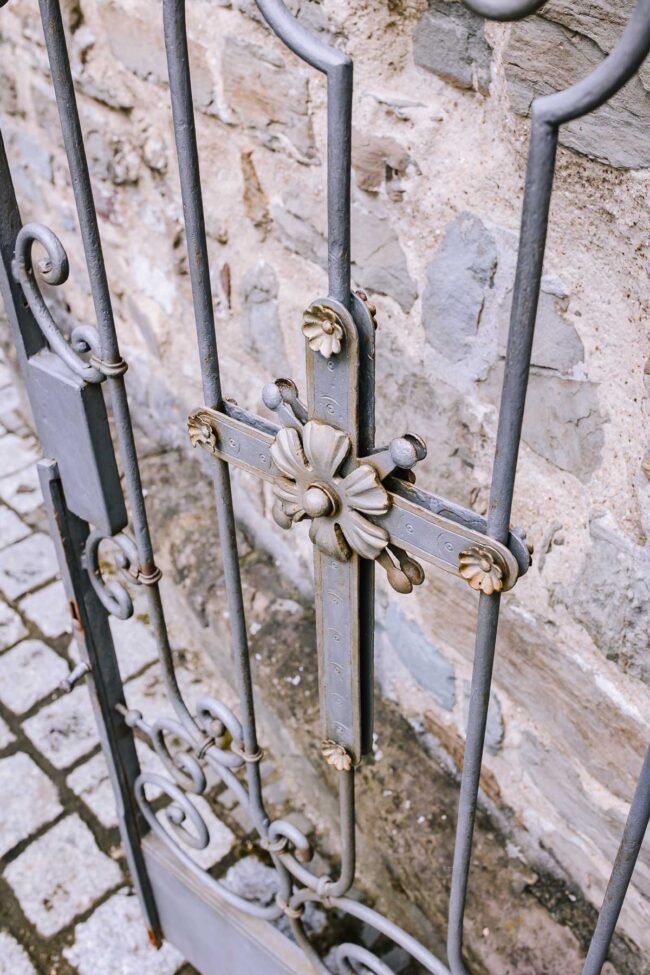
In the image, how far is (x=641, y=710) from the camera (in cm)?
137

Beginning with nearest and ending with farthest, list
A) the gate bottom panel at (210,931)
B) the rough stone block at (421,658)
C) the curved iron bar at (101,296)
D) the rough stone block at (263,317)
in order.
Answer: the curved iron bar at (101,296), the gate bottom panel at (210,931), the rough stone block at (421,658), the rough stone block at (263,317)

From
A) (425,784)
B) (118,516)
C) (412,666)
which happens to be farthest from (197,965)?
(118,516)

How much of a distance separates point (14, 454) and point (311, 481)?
2703 millimetres

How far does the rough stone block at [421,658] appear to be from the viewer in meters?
1.83

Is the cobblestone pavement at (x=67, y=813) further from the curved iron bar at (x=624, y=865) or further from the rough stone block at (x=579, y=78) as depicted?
the rough stone block at (x=579, y=78)

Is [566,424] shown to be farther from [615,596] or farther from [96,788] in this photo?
[96,788]

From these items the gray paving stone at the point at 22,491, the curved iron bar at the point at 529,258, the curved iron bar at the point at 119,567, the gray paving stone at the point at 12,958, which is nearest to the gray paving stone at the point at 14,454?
the gray paving stone at the point at 22,491

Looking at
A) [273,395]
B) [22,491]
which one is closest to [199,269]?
[273,395]

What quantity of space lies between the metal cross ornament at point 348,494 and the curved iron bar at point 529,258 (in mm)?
47

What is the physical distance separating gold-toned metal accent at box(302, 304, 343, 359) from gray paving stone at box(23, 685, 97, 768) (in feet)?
5.95

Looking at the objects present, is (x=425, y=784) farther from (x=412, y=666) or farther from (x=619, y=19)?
(x=619, y=19)

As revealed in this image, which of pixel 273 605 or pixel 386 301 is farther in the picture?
pixel 273 605

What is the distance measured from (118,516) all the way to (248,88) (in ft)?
3.03

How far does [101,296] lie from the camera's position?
1092 mm
